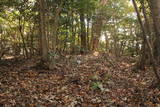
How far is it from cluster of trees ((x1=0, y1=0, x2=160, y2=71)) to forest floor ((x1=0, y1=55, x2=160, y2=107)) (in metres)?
1.11

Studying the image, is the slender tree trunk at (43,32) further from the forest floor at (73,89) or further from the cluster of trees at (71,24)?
the forest floor at (73,89)

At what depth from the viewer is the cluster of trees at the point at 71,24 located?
8148 millimetres

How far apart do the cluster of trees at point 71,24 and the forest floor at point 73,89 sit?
111 cm

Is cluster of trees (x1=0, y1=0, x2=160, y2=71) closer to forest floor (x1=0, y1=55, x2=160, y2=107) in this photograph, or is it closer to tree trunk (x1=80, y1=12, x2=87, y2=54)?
tree trunk (x1=80, y1=12, x2=87, y2=54)

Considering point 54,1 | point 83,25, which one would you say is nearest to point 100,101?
point 54,1

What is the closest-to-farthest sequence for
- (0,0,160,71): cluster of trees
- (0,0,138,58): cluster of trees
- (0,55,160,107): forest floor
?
(0,55,160,107): forest floor < (0,0,160,71): cluster of trees < (0,0,138,58): cluster of trees

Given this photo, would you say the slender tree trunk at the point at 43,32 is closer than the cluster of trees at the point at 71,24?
Yes

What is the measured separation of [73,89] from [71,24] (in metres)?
7.31

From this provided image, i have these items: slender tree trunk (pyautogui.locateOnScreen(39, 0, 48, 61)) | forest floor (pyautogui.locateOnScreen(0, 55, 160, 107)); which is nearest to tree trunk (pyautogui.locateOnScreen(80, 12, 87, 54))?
slender tree trunk (pyautogui.locateOnScreen(39, 0, 48, 61))

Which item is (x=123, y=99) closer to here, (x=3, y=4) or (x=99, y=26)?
(x=3, y=4)

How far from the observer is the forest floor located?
4645 mm

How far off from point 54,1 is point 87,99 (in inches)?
218

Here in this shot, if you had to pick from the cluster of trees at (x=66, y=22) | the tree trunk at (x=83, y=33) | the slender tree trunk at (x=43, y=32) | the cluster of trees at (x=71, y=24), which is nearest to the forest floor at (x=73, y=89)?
the slender tree trunk at (x=43, y=32)

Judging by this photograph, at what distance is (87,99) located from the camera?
495 centimetres
